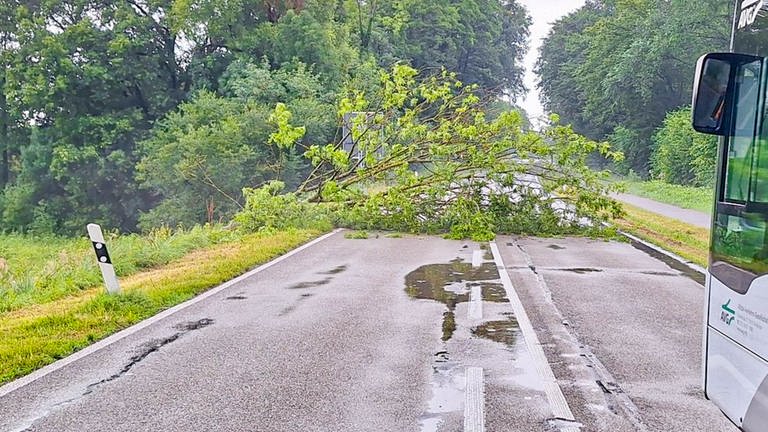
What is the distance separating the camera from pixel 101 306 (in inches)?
304

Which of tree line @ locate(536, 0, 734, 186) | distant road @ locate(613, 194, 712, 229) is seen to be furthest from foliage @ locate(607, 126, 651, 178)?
distant road @ locate(613, 194, 712, 229)

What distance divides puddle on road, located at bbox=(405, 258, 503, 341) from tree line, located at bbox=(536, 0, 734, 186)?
24.9 m

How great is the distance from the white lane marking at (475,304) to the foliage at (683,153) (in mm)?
28031

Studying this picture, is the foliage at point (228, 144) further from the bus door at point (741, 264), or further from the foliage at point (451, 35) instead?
the bus door at point (741, 264)

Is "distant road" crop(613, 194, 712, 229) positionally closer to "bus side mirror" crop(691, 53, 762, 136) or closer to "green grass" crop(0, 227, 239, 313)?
"green grass" crop(0, 227, 239, 313)

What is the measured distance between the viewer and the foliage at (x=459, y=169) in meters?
16.3

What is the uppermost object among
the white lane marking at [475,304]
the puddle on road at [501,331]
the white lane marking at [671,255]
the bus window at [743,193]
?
the bus window at [743,193]

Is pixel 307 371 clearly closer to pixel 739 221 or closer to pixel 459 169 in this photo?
pixel 739 221

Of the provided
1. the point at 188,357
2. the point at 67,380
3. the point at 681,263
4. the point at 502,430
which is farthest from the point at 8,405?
the point at 681,263

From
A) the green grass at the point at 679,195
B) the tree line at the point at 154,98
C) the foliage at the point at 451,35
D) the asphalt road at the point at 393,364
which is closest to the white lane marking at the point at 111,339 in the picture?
the asphalt road at the point at 393,364

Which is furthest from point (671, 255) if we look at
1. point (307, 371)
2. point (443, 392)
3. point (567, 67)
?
point (567, 67)

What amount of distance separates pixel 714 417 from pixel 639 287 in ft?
17.9

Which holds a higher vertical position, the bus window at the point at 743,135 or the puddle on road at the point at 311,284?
the bus window at the point at 743,135

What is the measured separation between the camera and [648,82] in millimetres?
43531
